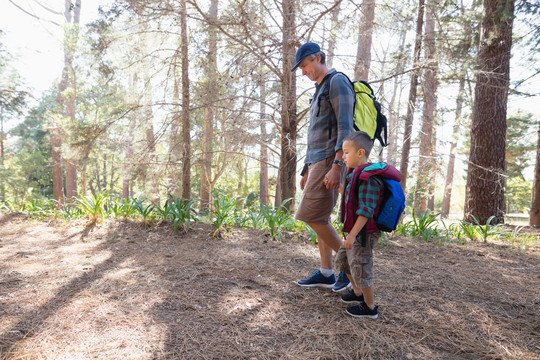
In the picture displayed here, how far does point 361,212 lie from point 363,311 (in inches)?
26.8

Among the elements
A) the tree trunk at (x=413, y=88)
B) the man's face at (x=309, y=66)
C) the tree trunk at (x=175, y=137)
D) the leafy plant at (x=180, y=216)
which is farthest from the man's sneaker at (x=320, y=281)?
the tree trunk at (x=413, y=88)

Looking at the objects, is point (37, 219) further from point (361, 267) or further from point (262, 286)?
point (361, 267)

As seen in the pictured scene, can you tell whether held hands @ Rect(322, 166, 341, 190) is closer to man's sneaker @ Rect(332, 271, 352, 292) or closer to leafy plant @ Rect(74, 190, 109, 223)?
man's sneaker @ Rect(332, 271, 352, 292)

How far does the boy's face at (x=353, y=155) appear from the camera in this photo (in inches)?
73.9

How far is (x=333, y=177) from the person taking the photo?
6.80ft

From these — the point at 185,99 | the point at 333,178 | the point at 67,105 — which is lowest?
the point at 333,178

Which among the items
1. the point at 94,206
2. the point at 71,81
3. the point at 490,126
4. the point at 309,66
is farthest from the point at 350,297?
the point at 71,81

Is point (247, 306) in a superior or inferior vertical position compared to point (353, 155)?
inferior

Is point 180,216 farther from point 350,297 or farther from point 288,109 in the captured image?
point 350,297

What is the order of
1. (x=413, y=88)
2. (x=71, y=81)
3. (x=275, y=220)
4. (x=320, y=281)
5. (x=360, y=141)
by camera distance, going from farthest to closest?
(x=71, y=81) < (x=413, y=88) < (x=275, y=220) < (x=320, y=281) < (x=360, y=141)

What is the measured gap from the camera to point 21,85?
31.1 feet

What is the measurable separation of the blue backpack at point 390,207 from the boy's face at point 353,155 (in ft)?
0.62

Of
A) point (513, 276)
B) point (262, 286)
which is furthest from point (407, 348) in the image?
point (513, 276)

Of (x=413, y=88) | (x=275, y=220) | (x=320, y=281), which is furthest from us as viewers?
(x=413, y=88)
